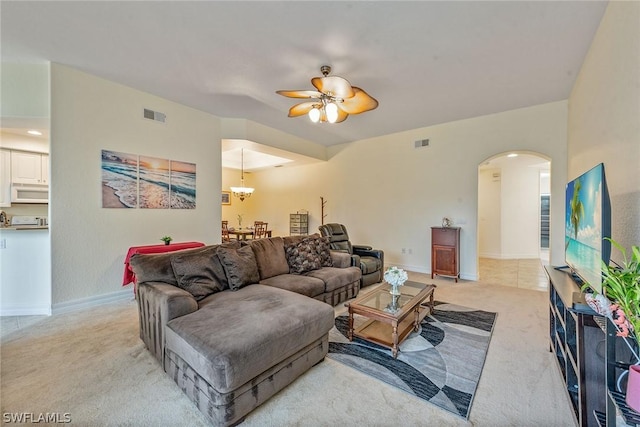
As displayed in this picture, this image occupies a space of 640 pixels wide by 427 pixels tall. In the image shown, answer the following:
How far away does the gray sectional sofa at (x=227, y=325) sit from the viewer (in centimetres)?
148

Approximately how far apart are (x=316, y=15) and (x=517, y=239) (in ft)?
24.5

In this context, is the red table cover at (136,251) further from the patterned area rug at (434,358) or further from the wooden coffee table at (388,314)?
the wooden coffee table at (388,314)

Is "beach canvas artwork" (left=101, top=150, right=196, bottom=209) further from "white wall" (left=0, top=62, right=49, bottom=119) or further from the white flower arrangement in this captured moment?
the white flower arrangement

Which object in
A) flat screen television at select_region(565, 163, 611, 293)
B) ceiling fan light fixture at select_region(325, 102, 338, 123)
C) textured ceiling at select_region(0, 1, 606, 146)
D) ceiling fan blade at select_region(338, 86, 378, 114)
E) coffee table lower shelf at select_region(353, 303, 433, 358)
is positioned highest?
textured ceiling at select_region(0, 1, 606, 146)

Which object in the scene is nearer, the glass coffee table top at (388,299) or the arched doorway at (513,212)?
the glass coffee table top at (388,299)

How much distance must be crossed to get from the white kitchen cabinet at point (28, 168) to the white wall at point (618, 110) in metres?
7.90

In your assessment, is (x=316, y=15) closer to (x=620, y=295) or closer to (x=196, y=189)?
(x=620, y=295)

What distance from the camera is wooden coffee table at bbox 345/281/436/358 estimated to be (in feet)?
7.33

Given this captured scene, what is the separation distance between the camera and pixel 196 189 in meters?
4.48

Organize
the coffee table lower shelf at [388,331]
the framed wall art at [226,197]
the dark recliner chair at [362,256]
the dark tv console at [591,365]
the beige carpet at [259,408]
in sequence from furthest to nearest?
the framed wall art at [226,197]
the dark recliner chair at [362,256]
the coffee table lower shelf at [388,331]
the beige carpet at [259,408]
the dark tv console at [591,365]

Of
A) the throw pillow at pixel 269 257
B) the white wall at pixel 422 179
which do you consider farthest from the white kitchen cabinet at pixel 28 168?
the white wall at pixel 422 179

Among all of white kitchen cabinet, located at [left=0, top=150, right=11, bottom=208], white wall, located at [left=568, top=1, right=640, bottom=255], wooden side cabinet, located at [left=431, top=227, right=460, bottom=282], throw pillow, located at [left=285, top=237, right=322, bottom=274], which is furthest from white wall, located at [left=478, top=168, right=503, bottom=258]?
white kitchen cabinet, located at [left=0, top=150, right=11, bottom=208]

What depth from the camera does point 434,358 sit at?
2232 millimetres

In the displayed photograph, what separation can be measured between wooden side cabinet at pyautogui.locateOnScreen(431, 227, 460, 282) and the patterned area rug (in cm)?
170
